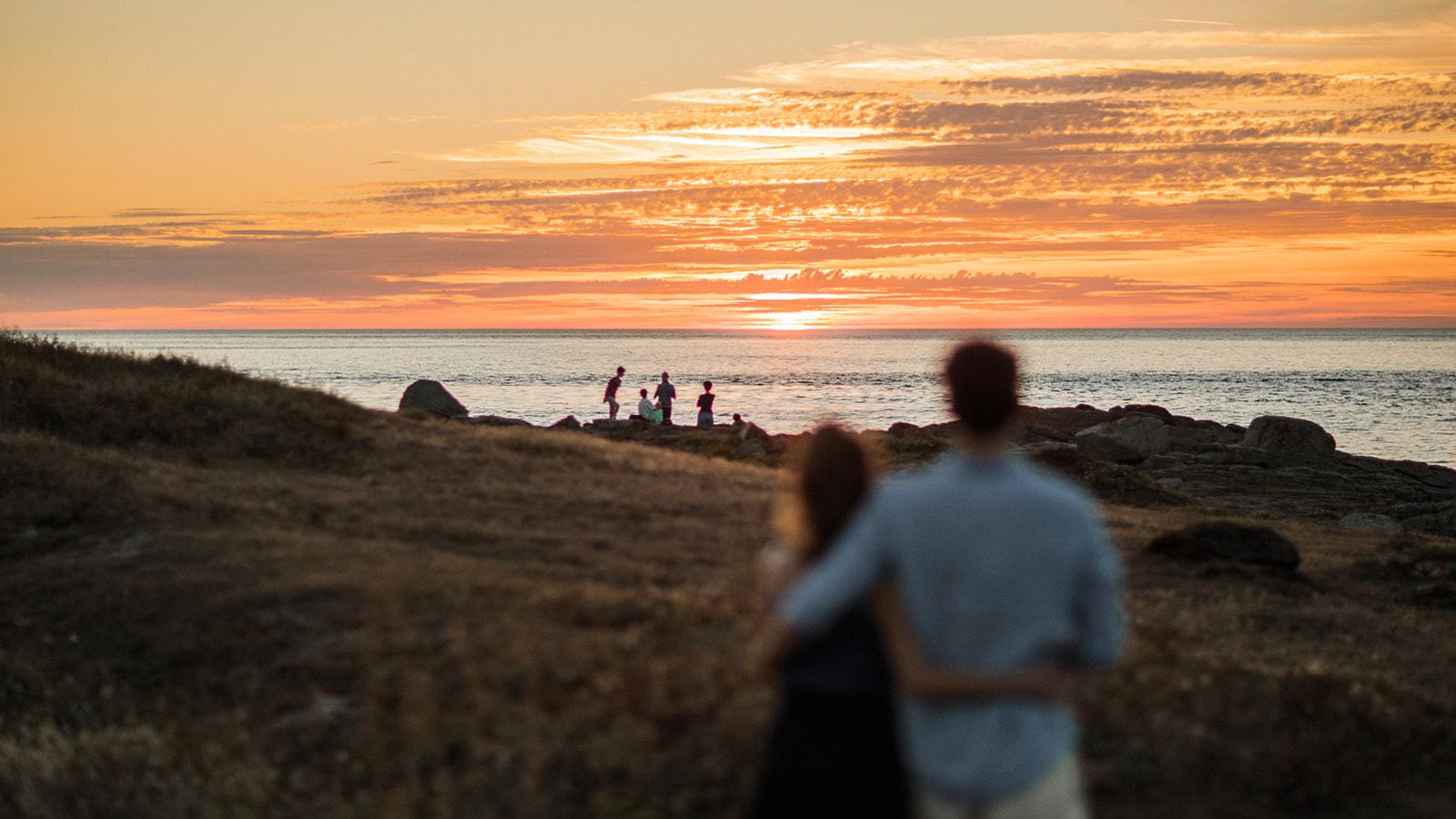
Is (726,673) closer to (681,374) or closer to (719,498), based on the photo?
(719,498)

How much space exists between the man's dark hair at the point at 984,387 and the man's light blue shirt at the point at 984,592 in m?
0.13

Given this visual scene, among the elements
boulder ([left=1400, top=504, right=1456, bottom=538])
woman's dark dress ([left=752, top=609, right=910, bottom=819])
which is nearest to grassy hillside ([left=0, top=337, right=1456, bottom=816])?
A: woman's dark dress ([left=752, top=609, right=910, bottom=819])

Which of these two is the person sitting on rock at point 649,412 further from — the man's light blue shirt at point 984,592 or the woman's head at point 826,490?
the man's light blue shirt at point 984,592

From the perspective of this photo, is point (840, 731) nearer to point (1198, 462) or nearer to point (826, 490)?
point (826, 490)

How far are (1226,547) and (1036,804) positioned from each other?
15.1 meters

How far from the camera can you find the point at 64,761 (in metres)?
9.87

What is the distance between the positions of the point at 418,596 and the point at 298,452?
32.9 ft

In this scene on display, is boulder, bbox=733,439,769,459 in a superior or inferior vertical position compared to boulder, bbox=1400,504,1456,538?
superior

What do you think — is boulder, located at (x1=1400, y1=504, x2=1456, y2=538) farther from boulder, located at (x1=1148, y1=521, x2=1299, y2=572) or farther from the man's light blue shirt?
the man's light blue shirt

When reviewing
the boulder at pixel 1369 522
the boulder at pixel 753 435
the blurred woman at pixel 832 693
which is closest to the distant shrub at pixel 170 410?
the boulder at pixel 753 435

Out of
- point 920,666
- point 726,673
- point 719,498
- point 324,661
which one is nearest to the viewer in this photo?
point 920,666

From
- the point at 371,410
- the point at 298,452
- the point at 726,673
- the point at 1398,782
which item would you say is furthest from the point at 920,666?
the point at 371,410

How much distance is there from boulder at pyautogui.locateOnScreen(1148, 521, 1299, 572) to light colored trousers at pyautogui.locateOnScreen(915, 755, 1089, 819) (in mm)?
14504

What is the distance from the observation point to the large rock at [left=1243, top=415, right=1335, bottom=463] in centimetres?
4278
